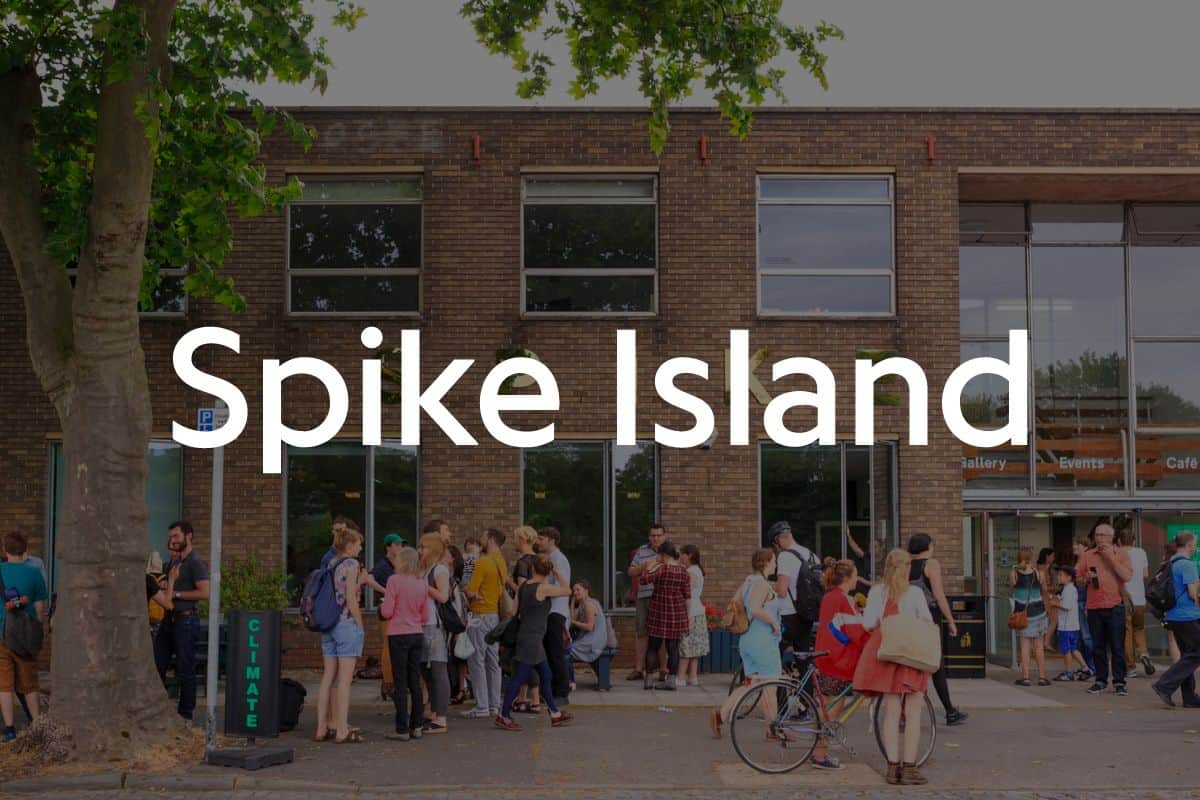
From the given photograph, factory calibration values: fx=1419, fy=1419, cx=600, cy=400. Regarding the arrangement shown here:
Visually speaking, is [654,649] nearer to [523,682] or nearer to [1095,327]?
[523,682]

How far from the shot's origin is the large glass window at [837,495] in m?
18.2

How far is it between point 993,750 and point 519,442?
7776 mm

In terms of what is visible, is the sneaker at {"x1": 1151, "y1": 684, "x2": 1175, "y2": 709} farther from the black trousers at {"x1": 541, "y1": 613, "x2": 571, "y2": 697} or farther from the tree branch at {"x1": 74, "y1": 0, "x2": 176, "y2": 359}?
the tree branch at {"x1": 74, "y1": 0, "x2": 176, "y2": 359}

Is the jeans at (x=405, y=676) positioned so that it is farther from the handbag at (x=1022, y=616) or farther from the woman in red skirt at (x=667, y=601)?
the handbag at (x=1022, y=616)

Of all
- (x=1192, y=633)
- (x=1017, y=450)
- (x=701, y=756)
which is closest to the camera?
(x=701, y=756)

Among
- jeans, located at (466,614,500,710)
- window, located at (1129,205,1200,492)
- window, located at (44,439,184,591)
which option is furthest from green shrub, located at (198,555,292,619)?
window, located at (1129,205,1200,492)

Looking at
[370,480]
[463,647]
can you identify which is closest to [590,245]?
[370,480]

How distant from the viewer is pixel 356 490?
59.4ft

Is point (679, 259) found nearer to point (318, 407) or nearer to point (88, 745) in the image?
point (318, 407)

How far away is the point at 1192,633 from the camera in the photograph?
566 inches

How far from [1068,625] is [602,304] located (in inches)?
273

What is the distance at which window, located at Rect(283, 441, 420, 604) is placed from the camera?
18.0 metres

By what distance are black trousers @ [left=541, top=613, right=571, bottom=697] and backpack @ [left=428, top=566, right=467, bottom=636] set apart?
0.78m

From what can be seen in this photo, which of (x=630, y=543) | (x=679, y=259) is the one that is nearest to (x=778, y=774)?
(x=630, y=543)
